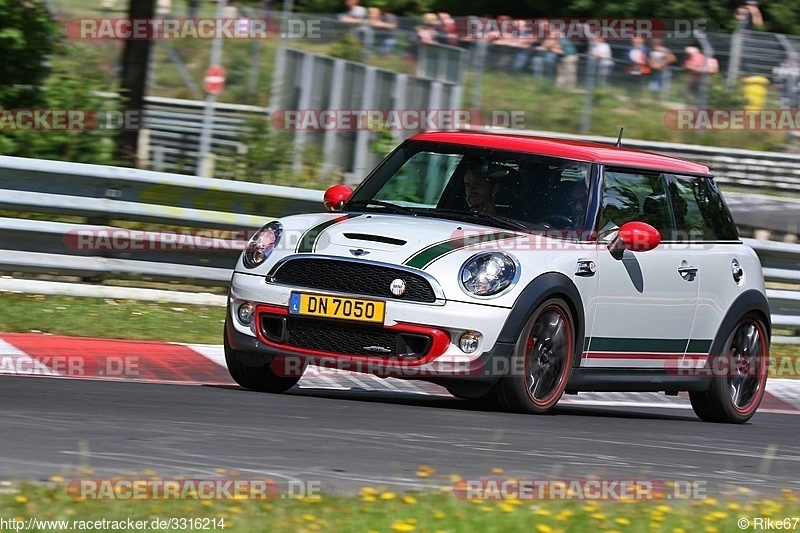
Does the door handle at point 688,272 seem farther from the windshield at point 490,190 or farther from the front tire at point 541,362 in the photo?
the front tire at point 541,362

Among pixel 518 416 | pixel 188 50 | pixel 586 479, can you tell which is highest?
pixel 586 479

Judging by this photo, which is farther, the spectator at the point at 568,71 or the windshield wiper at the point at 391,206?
the spectator at the point at 568,71

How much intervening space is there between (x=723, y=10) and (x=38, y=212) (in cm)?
2990

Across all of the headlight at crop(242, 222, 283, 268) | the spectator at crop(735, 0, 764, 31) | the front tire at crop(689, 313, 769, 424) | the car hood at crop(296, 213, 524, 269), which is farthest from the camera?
the spectator at crop(735, 0, 764, 31)

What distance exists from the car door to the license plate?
1383 millimetres

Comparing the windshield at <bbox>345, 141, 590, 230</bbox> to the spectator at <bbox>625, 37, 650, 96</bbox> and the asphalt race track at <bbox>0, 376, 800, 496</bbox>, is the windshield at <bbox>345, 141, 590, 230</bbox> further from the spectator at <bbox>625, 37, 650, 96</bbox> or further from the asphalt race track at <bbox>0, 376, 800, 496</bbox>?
the spectator at <bbox>625, 37, 650, 96</bbox>

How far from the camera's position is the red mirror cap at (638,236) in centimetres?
814

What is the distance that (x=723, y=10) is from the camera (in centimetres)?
3784

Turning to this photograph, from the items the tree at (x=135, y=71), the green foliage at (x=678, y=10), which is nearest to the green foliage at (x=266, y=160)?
the tree at (x=135, y=71)

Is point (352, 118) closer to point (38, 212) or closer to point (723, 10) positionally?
point (38, 212)

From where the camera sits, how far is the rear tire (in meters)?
7.96

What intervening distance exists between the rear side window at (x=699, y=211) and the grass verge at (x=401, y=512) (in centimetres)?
363

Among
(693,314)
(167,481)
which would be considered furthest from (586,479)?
(693,314)

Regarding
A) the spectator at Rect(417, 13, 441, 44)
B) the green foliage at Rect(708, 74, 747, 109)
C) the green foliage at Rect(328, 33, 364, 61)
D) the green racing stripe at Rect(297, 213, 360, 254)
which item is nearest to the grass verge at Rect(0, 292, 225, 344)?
the green racing stripe at Rect(297, 213, 360, 254)
